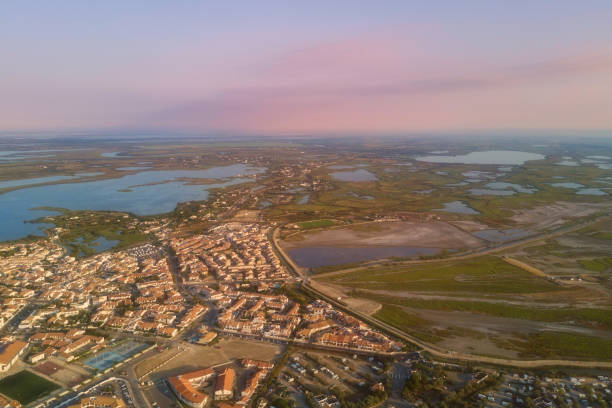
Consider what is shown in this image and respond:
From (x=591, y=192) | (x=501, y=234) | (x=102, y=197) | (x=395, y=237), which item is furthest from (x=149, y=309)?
(x=591, y=192)

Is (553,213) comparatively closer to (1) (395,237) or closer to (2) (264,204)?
(1) (395,237)

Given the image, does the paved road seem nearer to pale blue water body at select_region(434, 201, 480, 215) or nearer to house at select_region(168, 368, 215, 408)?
pale blue water body at select_region(434, 201, 480, 215)

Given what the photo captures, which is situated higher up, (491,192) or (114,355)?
(491,192)

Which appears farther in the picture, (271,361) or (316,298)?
(316,298)

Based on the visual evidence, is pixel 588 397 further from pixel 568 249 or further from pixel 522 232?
pixel 522 232

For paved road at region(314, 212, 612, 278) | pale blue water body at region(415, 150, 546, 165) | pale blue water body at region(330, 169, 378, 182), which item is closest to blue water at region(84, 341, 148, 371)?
paved road at region(314, 212, 612, 278)

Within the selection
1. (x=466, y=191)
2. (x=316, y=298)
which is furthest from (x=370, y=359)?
(x=466, y=191)

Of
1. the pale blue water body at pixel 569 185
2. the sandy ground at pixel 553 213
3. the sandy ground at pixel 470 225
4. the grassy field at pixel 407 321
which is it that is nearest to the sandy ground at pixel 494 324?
the grassy field at pixel 407 321
